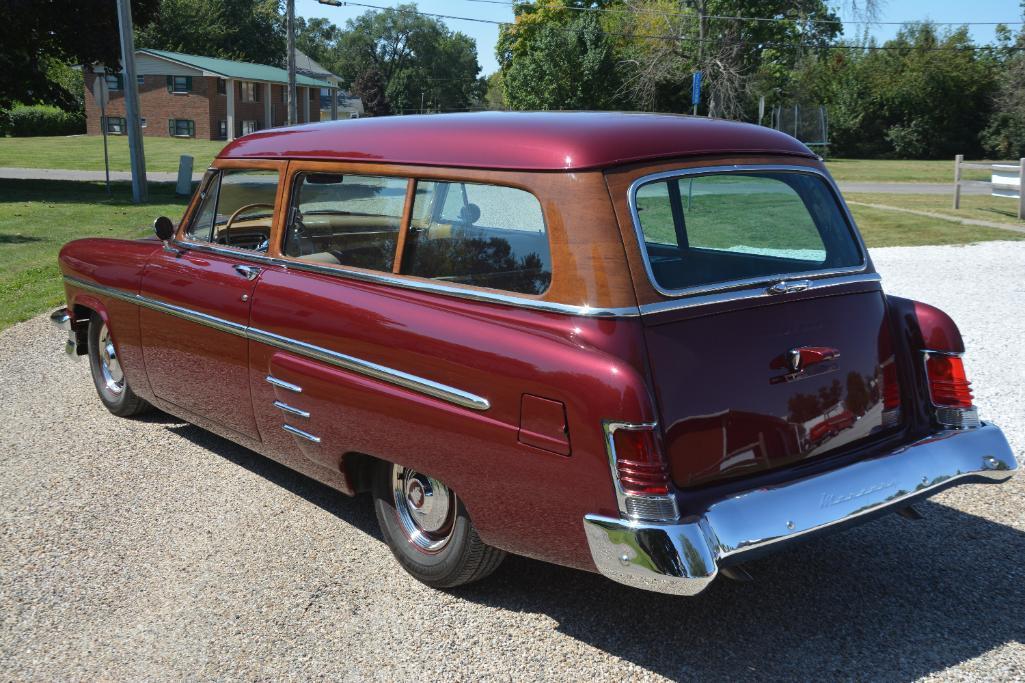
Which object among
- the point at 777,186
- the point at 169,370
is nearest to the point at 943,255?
the point at 777,186

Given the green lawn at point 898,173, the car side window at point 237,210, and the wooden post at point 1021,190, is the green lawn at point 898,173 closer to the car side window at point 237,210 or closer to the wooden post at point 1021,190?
the wooden post at point 1021,190

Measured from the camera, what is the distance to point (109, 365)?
19.4 ft

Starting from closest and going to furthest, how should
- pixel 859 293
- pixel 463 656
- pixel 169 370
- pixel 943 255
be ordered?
1. pixel 463 656
2. pixel 859 293
3. pixel 169 370
4. pixel 943 255

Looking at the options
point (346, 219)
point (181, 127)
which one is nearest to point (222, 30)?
point (181, 127)

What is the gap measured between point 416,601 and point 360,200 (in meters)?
1.66

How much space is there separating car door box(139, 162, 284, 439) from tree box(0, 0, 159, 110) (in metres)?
21.4

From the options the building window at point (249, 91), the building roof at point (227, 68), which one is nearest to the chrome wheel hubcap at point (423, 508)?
the building roof at point (227, 68)

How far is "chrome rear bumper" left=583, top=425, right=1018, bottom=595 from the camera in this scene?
2826 millimetres

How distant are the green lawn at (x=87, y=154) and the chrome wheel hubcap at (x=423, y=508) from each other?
27495 mm

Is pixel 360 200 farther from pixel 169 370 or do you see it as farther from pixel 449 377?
pixel 169 370

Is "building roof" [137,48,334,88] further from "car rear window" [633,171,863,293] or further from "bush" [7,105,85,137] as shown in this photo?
"car rear window" [633,171,863,293]

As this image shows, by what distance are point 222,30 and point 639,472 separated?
298 ft

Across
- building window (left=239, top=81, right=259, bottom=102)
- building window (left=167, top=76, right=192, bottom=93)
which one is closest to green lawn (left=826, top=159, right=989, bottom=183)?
building window (left=239, top=81, right=259, bottom=102)

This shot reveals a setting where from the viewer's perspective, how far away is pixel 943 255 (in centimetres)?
1324
